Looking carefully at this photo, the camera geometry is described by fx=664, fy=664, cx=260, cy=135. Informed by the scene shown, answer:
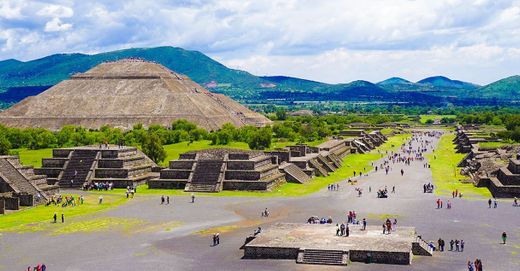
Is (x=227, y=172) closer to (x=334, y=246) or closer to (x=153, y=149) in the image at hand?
(x=153, y=149)

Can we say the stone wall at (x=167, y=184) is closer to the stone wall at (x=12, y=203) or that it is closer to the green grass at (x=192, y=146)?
the stone wall at (x=12, y=203)

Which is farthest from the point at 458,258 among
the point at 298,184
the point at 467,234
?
the point at 298,184

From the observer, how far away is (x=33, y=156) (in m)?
100

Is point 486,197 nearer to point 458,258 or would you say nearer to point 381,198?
point 381,198

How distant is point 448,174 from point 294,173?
22546 millimetres

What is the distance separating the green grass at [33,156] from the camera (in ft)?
299

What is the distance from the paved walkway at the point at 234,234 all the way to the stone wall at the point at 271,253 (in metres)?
0.73

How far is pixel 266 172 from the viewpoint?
74.4 meters

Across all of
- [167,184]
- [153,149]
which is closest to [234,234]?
[167,184]

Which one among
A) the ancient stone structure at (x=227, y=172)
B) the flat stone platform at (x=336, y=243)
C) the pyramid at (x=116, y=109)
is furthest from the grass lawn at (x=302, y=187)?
the pyramid at (x=116, y=109)

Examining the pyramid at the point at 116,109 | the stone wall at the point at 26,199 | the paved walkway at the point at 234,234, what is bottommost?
the paved walkway at the point at 234,234

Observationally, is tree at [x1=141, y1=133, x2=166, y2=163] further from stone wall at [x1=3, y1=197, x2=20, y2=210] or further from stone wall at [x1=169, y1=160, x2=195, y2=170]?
stone wall at [x1=3, y1=197, x2=20, y2=210]

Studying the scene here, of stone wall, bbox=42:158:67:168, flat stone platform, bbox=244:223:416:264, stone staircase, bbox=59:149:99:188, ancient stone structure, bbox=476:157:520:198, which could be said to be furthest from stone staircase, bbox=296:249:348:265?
stone wall, bbox=42:158:67:168

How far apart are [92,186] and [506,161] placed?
164 ft
